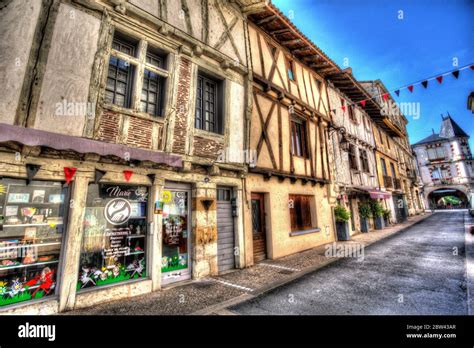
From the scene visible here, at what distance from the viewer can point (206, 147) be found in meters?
5.59

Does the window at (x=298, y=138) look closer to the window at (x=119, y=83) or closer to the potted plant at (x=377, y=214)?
the window at (x=119, y=83)

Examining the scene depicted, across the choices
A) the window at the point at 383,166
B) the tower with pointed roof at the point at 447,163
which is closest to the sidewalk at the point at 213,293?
the window at the point at 383,166

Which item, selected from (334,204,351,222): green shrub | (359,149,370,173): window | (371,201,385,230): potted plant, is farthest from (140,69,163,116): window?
(371,201,385,230): potted plant

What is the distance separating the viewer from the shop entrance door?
185 inches

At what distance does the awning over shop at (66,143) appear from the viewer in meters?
2.65

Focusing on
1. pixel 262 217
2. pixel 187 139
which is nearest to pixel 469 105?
pixel 262 217

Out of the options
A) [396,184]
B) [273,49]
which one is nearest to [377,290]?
[273,49]

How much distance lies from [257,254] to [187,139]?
3972mm

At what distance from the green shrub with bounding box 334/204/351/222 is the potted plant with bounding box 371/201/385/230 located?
4892 millimetres

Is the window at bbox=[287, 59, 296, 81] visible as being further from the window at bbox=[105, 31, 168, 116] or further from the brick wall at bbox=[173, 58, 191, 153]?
the window at bbox=[105, 31, 168, 116]

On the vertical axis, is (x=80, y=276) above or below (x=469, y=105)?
below

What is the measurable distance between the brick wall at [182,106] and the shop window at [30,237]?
2.32 m

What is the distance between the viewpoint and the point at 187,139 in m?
5.18
